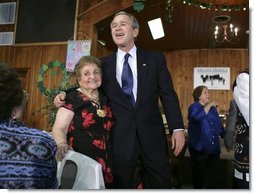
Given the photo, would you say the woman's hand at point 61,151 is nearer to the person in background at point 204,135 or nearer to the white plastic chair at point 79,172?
the white plastic chair at point 79,172

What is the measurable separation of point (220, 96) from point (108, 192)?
106 inches

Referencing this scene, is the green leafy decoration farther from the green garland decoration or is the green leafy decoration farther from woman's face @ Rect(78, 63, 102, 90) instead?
woman's face @ Rect(78, 63, 102, 90)

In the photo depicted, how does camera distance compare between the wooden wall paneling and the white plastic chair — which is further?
the wooden wall paneling

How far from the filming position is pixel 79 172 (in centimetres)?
87

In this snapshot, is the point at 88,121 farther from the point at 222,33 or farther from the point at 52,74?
the point at 222,33

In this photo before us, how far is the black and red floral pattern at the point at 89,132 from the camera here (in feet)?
3.31

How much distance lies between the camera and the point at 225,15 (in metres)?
3.10

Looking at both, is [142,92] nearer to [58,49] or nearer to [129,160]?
[129,160]

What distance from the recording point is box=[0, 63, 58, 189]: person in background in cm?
73

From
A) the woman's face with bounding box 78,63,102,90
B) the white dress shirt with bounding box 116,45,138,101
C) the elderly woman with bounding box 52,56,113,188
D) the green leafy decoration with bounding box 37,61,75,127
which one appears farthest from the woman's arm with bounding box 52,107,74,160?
the green leafy decoration with bounding box 37,61,75,127

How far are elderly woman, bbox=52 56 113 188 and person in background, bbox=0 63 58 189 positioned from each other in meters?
0.20

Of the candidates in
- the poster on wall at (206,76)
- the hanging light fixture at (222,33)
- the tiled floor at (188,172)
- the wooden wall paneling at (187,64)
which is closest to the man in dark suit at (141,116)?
the tiled floor at (188,172)

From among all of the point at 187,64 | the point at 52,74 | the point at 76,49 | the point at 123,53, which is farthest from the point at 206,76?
the point at 123,53

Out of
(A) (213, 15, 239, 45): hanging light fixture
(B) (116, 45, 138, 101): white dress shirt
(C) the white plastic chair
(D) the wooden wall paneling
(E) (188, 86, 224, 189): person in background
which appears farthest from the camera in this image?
(D) the wooden wall paneling
